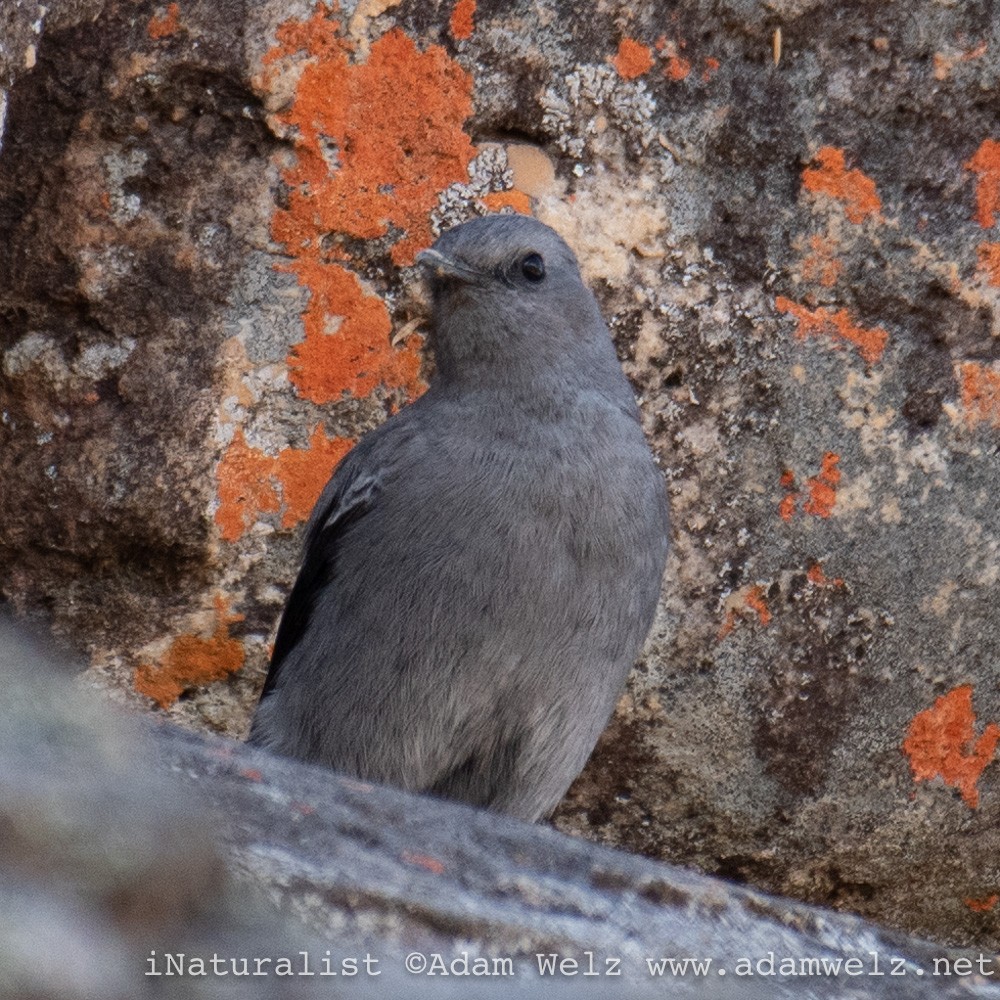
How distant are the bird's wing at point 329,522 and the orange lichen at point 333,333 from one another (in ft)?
1.16

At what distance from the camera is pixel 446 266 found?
5492 millimetres

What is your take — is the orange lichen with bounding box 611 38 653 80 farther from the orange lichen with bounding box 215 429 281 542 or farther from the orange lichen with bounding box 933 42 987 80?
the orange lichen with bounding box 215 429 281 542

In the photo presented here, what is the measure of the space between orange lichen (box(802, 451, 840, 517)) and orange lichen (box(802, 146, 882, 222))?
0.89 m

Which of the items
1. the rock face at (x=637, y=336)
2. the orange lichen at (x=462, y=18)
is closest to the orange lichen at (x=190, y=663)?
the rock face at (x=637, y=336)

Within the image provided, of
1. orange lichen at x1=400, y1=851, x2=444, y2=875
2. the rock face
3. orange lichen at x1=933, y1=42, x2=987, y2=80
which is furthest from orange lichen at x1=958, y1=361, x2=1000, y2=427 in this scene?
orange lichen at x1=400, y1=851, x2=444, y2=875

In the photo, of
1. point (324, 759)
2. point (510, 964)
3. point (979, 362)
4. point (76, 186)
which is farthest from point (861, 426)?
point (510, 964)

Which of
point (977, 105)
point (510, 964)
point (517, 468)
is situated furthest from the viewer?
point (977, 105)

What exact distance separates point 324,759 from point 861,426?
224cm

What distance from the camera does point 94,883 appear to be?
153cm

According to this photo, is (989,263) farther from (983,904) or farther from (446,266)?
(983,904)

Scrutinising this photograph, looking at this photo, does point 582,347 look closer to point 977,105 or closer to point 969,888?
point 977,105

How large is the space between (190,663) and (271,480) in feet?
2.36

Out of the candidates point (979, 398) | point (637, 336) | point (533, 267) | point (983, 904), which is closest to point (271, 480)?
point (533, 267)

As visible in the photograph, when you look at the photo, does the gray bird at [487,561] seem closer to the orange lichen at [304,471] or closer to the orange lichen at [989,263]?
the orange lichen at [304,471]
